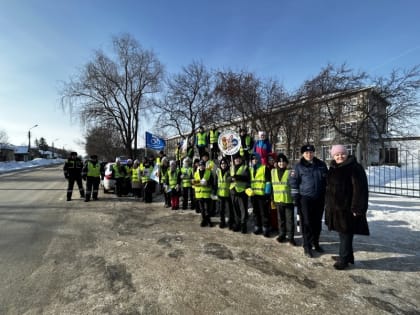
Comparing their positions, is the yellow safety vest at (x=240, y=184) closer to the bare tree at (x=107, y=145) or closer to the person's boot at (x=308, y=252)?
the person's boot at (x=308, y=252)

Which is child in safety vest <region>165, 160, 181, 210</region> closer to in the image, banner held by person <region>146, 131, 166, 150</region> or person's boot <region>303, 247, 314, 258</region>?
banner held by person <region>146, 131, 166, 150</region>

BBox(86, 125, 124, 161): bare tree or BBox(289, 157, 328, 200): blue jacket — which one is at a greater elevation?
BBox(86, 125, 124, 161): bare tree

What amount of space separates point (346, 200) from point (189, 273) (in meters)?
2.65

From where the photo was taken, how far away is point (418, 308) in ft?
9.18

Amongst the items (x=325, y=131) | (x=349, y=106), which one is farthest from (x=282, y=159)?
(x=325, y=131)

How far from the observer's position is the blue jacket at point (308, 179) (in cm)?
427

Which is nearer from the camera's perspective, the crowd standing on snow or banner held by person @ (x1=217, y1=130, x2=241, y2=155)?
the crowd standing on snow

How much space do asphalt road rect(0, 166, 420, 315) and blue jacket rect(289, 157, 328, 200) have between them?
113 cm

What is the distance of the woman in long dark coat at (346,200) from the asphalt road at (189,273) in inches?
20.4

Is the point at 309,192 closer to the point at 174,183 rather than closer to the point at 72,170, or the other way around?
the point at 174,183

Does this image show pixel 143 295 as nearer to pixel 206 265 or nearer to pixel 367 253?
pixel 206 265

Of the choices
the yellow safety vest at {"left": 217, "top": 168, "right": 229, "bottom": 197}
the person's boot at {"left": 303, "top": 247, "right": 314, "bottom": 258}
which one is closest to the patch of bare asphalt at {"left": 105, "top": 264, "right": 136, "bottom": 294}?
the yellow safety vest at {"left": 217, "top": 168, "right": 229, "bottom": 197}

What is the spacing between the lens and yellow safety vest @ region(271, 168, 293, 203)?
482 centimetres

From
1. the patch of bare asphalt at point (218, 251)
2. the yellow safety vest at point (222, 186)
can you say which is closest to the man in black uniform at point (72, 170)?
the yellow safety vest at point (222, 186)
